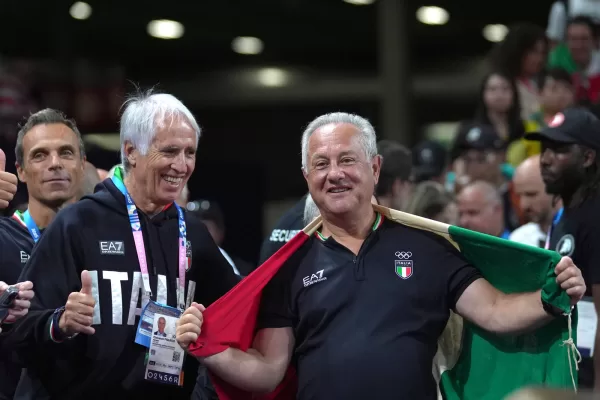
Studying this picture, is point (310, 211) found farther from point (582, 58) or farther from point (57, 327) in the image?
point (582, 58)

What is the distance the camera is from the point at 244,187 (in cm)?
1036

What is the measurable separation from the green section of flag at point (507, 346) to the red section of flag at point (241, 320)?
60 centimetres

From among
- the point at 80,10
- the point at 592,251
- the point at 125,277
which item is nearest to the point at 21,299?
the point at 125,277

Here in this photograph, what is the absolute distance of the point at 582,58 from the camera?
28.2 ft

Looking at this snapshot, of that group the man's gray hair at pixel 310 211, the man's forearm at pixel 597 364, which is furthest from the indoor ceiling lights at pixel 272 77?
the man's forearm at pixel 597 364

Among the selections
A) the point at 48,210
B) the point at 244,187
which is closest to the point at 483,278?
the point at 48,210

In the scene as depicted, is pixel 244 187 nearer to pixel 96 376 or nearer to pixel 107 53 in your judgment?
pixel 107 53

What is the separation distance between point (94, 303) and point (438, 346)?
1.30 metres

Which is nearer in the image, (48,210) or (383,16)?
(48,210)

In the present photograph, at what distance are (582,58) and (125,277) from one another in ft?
17.7

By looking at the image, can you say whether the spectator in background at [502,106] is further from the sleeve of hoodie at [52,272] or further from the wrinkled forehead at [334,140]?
the sleeve of hoodie at [52,272]

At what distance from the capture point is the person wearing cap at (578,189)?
4.98 m

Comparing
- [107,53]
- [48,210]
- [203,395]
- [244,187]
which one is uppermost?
[107,53]

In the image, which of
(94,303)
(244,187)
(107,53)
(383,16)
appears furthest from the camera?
(107,53)
